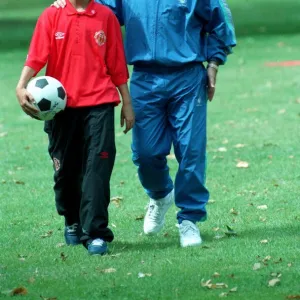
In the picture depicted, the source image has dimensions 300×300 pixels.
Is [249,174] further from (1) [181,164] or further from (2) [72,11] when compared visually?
(2) [72,11]

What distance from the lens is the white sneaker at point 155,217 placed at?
7.91 metres

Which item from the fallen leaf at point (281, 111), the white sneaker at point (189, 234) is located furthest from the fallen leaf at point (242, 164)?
the fallen leaf at point (281, 111)

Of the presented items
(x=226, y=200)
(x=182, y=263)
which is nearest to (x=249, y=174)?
(x=226, y=200)

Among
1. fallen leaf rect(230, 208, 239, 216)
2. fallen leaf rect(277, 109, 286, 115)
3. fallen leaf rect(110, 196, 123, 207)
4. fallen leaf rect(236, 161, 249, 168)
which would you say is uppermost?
fallen leaf rect(230, 208, 239, 216)

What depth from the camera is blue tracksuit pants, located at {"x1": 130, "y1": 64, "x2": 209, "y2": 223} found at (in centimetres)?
740

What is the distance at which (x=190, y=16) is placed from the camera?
7.34m

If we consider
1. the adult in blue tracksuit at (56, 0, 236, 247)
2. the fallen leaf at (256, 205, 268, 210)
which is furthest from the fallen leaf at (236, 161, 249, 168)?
the adult in blue tracksuit at (56, 0, 236, 247)

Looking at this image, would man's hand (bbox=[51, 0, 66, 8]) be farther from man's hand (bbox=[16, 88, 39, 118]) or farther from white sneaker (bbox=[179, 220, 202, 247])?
white sneaker (bbox=[179, 220, 202, 247])

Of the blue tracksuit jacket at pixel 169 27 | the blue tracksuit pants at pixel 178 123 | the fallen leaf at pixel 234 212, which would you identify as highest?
the blue tracksuit jacket at pixel 169 27

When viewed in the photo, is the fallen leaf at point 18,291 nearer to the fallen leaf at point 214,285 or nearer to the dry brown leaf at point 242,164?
the fallen leaf at point 214,285

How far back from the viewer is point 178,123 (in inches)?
293

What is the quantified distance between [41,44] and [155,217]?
1.67 m

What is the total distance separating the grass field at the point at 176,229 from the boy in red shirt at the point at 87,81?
14.1 inches

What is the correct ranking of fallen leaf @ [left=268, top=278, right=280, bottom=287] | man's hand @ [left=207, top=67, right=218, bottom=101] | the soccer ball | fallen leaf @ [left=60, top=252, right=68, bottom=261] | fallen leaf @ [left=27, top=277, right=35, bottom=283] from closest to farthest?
fallen leaf @ [left=268, top=278, right=280, bottom=287] < fallen leaf @ [left=27, top=277, right=35, bottom=283] < the soccer ball < fallen leaf @ [left=60, top=252, right=68, bottom=261] < man's hand @ [left=207, top=67, right=218, bottom=101]
